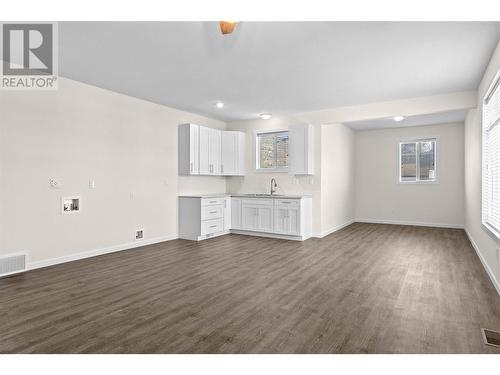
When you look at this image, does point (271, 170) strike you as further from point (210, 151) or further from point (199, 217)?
point (199, 217)

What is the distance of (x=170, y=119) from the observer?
20.6 ft

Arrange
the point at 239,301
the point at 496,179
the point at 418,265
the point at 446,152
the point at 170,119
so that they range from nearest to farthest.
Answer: the point at 239,301, the point at 496,179, the point at 418,265, the point at 170,119, the point at 446,152

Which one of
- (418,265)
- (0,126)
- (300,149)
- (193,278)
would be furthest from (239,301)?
(300,149)

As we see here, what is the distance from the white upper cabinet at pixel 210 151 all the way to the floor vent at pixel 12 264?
3097 mm

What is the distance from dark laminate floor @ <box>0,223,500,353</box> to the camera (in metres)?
2.27

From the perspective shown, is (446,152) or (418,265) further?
(446,152)

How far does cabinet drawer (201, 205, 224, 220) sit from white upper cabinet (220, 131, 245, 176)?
0.90 m

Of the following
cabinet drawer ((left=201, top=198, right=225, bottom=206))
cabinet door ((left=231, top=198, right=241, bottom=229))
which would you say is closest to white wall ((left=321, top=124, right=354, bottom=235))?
cabinet door ((left=231, top=198, right=241, bottom=229))

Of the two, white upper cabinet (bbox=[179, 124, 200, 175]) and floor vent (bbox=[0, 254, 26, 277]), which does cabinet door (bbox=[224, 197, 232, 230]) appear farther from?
floor vent (bbox=[0, 254, 26, 277])

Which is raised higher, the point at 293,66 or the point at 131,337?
the point at 293,66

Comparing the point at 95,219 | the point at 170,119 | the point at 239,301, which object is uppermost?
the point at 170,119

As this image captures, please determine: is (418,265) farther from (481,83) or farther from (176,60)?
(176,60)

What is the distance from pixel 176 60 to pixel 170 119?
8.52 ft
